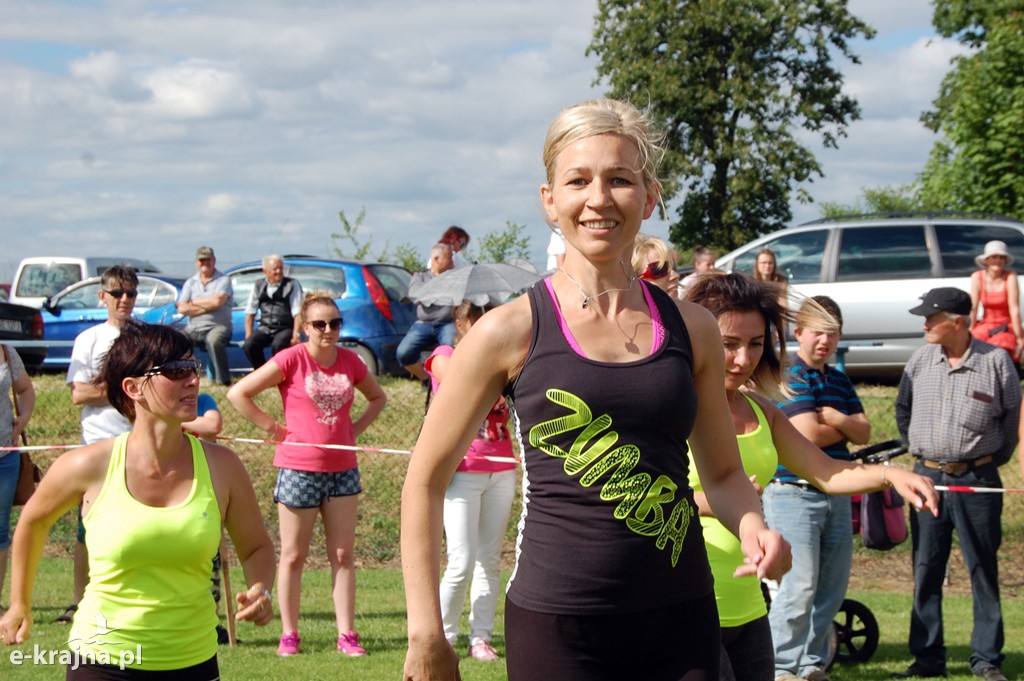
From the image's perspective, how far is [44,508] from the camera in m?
4.32

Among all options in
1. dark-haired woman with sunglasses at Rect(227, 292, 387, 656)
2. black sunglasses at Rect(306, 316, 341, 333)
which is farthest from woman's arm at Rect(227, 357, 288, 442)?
black sunglasses at Rect(306, 316, 341, 333)

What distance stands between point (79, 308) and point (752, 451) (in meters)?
16.6

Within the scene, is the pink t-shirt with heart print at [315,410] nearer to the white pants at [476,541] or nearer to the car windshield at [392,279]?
the white pants at [476,541]

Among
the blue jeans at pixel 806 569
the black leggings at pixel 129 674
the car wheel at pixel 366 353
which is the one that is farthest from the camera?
the car wheel at pixel 366 353

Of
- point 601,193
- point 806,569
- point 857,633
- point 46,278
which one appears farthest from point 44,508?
point 46,278

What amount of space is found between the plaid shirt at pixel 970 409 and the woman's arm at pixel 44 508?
203 inches

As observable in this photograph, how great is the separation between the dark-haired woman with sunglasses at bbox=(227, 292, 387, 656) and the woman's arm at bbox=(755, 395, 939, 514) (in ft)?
13.5

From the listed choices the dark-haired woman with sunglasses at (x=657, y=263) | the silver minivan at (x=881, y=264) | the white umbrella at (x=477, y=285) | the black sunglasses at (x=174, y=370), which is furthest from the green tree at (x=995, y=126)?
the black sunglasses at (x=174, y=370)

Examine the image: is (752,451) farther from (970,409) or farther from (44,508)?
(970,409)

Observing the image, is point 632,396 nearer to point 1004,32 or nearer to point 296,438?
point 296,438

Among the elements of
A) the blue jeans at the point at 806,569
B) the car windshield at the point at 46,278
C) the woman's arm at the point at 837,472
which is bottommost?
the blue jeans at the point at 806,569

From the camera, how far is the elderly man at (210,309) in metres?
14.7

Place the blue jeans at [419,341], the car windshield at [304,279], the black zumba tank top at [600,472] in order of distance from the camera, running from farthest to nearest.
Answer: the car windshield at [304,279] → the blue jeans at [419,341] → the black zumba tank top at [600,472]

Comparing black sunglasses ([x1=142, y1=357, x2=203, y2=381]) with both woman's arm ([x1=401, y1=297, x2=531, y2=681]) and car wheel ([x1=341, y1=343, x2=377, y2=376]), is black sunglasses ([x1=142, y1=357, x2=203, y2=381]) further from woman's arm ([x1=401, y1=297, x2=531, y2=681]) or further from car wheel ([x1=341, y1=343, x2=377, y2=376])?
car wheel ([x1=341, y1=343, x2=377, y2=376])
